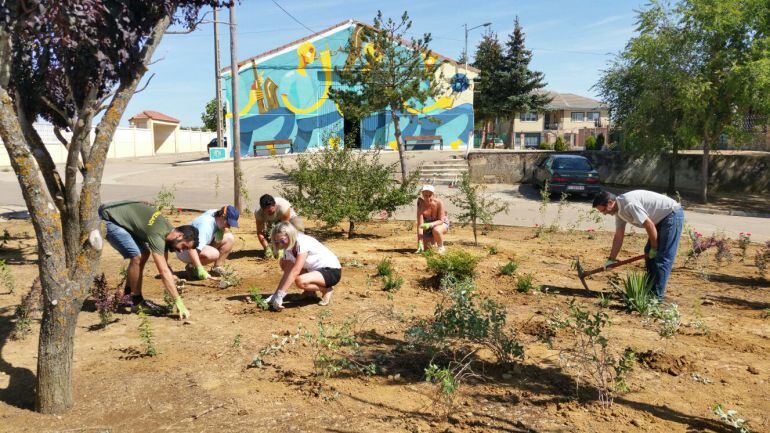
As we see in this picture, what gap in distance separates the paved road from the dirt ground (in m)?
4.61

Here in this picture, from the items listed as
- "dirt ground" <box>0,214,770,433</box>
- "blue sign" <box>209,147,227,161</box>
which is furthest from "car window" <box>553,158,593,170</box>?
"blue sign" <box>209,147,227,161</box>

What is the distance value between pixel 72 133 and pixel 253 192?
1625 cm

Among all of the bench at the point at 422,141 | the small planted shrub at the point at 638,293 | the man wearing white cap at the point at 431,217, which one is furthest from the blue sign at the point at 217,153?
the small planted shrub at the point at 638,293

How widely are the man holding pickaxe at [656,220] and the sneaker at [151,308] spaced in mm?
4607

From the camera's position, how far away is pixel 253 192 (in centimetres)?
1991

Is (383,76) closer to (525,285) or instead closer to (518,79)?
(525,285)

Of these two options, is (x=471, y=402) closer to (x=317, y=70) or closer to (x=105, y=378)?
(x=105, y=378)

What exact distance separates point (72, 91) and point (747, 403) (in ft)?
17.0

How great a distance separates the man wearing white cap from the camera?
27.4ft

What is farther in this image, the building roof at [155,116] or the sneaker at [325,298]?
the building roof at [155,116]

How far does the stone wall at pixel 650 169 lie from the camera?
68.8ft

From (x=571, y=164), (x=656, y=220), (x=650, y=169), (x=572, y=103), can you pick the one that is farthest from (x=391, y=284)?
(x=572, y=103)

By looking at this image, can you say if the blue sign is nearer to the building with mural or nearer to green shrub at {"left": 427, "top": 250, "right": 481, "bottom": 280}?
the building with mural

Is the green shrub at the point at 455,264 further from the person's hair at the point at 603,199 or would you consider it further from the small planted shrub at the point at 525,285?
the person's hair at the point at 603,199
